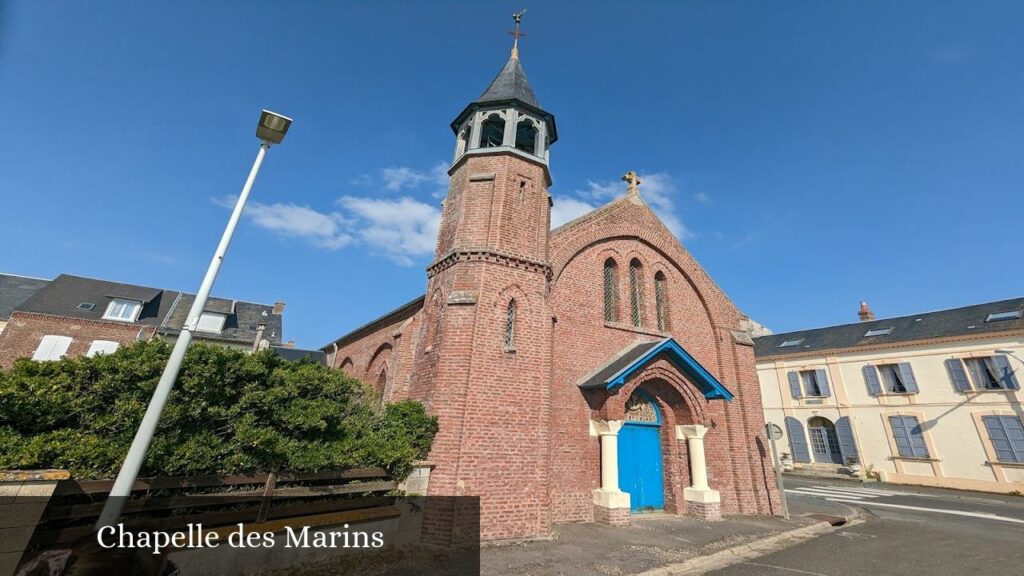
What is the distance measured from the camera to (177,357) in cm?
457

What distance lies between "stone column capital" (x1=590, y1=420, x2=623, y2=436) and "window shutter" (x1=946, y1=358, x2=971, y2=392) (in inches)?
923

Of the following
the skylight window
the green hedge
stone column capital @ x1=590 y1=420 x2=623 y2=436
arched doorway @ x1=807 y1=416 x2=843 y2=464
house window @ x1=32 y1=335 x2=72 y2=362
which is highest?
the skylight window

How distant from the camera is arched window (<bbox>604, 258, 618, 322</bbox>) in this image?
1309 cm

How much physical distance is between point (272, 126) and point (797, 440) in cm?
3373

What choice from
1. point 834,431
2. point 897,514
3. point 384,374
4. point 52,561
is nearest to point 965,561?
point 897,514

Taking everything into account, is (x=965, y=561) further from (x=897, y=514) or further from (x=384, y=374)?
(x=384, y=374)

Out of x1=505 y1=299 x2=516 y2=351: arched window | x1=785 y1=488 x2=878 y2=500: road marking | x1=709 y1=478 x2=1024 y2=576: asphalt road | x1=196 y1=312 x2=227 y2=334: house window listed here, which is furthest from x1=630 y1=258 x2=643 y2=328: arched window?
x1=196 y1=312 x2=227 y2=334: house window

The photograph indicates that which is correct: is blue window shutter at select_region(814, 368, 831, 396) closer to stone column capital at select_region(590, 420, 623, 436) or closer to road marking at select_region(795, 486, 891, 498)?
road marking at select_region(795, 486, 891, 498)

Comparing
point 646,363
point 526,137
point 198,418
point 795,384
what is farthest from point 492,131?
point 795,384

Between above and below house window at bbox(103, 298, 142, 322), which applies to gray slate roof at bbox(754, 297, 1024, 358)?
above

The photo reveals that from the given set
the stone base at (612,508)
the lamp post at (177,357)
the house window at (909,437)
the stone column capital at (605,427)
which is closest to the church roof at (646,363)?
the stone column capital at (605,427)

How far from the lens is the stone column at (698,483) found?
440 inches

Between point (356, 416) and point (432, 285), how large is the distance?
3.94 m

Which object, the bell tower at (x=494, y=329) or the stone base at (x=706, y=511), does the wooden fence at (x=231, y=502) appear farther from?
the stone base at (x=706, y=511)
